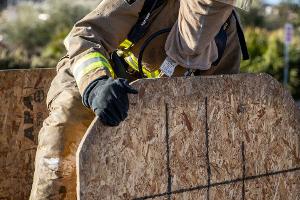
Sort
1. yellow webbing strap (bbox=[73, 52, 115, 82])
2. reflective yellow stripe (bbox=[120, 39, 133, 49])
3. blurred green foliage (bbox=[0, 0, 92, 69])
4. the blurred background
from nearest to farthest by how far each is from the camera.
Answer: yellow webbing strap (bbox=[73, 52, 115, 82]) < reflective yellow stripe (bbox=[120, 39, 133, 49]) < the blurred background < blurred green foliage (bbox=[0, 0, 92, 69])

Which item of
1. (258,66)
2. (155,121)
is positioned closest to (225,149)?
(155,121)

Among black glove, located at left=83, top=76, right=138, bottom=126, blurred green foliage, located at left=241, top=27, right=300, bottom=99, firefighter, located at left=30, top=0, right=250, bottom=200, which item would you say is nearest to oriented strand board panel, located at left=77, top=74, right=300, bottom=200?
black glove, located at left=83, top=76, right=138, bottom=126

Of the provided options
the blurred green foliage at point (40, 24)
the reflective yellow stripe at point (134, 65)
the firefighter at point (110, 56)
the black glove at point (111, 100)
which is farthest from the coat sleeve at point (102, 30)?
the blurred green foliage at point (40, 24)

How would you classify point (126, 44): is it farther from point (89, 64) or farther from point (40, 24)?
point (40, 24)

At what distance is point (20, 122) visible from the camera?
3922 millimetres

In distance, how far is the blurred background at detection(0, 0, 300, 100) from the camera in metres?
13.5

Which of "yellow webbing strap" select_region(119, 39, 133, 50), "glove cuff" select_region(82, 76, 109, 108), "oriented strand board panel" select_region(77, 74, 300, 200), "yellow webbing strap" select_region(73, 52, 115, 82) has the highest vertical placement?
"yellow webbing strap" select_region(119, 39, 133, 50)

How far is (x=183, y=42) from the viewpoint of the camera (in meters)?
3.04

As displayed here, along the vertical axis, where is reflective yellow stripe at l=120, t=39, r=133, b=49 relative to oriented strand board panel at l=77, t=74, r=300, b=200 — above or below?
above

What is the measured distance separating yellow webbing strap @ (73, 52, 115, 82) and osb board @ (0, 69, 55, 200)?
1024 millimetres

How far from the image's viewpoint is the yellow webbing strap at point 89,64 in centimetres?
281

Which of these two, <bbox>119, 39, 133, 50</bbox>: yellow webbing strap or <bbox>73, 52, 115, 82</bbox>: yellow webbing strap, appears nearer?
<bbox>73, 52, 115, 82</bbox>: yellow webbing strap

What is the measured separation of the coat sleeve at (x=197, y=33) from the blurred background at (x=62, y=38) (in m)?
7.75

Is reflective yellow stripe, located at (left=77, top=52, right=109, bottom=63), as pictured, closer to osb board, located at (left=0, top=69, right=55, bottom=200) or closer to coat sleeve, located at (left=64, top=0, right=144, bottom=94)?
coat sleeve, located at (left=64, top=0, right=144, bottom=94)
